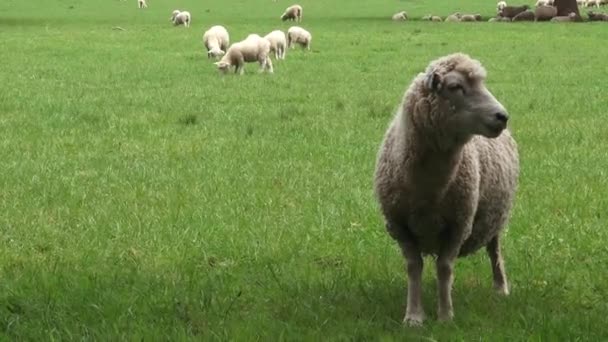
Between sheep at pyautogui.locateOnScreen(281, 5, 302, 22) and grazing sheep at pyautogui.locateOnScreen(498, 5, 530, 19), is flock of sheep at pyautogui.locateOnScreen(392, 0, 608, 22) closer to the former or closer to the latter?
grazing sheep at pyautogui.locateOnScreen(498, 5, 530, 19)

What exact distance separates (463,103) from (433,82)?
0.65 feet

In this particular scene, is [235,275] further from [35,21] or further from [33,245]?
[35,21]

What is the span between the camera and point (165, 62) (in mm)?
24438

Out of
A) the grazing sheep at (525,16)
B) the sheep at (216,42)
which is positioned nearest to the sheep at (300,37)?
the sheep at (216,42)

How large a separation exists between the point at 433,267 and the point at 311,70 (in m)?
16.0

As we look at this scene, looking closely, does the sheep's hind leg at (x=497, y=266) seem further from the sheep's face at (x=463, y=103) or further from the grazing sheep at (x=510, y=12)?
the grazing sheep at (x=510, y=12)

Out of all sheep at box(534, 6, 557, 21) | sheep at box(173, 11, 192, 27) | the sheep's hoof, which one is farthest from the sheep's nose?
sheep at box(534, 6, 557, 21)

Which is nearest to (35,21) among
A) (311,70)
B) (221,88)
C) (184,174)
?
(311,70)

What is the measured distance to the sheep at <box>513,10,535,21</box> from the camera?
44.9 m

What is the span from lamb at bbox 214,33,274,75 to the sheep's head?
1696 centimetres

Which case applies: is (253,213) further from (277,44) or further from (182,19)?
(182,19)

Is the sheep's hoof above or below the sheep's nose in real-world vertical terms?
below

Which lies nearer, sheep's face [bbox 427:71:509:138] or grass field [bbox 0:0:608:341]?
sheep's face [bbox 427:71:509:138]

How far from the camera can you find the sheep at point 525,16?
44888mm
